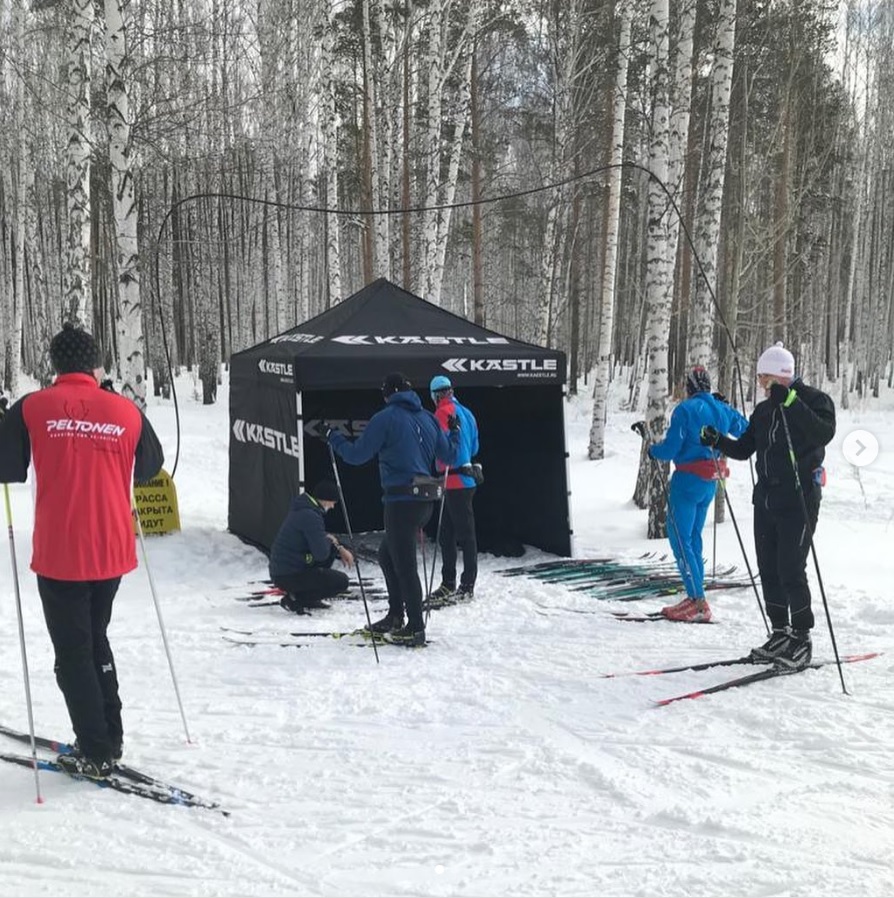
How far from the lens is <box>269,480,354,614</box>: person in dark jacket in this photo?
653 centimetres

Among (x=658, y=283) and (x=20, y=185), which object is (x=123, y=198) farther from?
(x=20, y=185)


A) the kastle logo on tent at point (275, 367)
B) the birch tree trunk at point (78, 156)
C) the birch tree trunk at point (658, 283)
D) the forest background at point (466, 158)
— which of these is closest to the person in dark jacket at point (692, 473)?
the forest background at point (466, 158)

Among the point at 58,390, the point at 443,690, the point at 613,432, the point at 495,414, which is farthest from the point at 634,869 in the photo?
the point at 613,432

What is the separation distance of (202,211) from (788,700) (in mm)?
23226

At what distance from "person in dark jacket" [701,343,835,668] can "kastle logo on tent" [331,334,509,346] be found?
3.61 metres

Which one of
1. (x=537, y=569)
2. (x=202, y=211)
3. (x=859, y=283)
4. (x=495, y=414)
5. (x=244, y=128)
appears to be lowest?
(x=537, y=569)

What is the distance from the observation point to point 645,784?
11.9 feet

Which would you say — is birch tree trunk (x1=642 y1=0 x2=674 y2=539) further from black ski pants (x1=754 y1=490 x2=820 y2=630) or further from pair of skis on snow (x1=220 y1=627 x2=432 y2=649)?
pair of skis on snow (x1=220 y1=627 x2=432 y2=649)

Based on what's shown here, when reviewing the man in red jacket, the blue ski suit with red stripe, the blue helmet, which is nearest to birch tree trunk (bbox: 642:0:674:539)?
the blue ski suit with red stripe

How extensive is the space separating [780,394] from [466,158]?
1702 cm

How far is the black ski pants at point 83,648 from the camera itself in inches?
139

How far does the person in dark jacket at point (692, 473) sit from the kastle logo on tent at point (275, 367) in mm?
3353

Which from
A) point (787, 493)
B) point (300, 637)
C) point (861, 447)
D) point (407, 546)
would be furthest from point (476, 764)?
point (861, 447)

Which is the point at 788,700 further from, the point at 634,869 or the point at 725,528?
the point at 725,528
